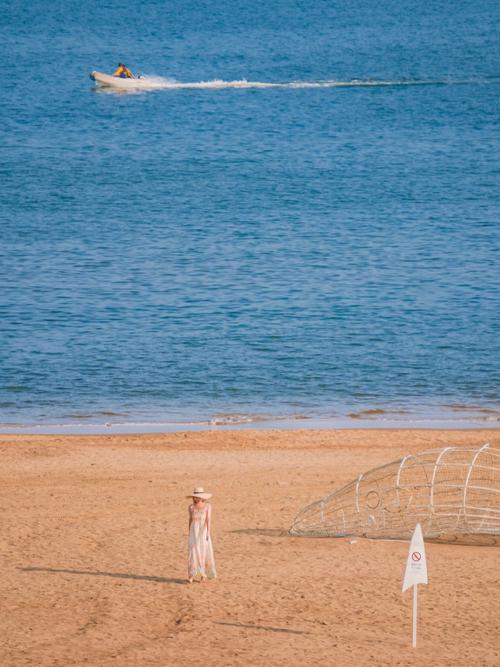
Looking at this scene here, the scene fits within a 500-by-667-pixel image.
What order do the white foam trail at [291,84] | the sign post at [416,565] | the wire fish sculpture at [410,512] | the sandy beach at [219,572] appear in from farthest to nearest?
the white foam trail at [291,84] → the wire fish sculpture at [410,512] → the sandy beach at [219,572] → the sign post at [416,565]

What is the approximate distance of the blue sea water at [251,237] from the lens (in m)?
32.3

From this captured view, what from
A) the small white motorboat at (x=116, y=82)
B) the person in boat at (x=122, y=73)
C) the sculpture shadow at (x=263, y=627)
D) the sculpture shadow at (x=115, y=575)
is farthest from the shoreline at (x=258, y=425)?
the person in boat at (x=122, y=73)

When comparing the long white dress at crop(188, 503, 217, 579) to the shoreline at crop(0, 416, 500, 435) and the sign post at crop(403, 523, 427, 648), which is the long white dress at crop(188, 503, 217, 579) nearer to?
the sign post at crop(403, 523, 427, 648)

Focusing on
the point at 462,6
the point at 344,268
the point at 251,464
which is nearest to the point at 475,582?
the point at 251,464

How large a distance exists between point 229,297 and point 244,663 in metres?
27.0

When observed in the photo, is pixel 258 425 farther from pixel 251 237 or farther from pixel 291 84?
pixel 291 84

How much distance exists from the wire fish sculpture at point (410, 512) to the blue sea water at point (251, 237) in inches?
311

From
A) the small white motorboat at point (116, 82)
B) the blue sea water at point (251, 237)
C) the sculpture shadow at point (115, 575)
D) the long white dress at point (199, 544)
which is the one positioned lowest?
the sculpture shadow at point (115, 575)

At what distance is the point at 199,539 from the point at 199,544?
0.10 meters

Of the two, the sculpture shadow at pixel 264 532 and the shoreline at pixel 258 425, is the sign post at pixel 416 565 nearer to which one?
the sculpture shadow at pixel 264 532

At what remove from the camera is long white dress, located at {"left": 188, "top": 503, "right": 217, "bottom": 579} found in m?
18.0

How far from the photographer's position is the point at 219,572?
1864cm

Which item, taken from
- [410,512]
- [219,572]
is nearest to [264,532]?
[219,572]

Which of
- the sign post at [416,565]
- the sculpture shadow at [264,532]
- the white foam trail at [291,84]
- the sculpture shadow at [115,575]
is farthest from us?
the white foam trail at [291,84]
